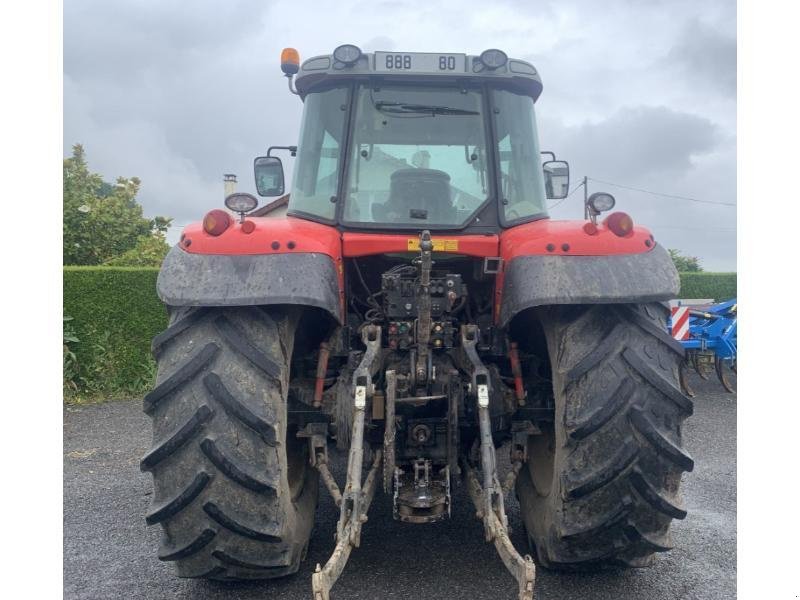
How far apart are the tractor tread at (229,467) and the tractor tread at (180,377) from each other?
0.82 feet

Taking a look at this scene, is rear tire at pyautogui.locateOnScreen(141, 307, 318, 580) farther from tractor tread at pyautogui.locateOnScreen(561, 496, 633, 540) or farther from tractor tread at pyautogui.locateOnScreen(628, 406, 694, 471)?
tractor tread at pyautogui.locateOnScreen(628, 406, 694, 471)

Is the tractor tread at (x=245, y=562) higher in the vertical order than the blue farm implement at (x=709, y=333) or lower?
lower

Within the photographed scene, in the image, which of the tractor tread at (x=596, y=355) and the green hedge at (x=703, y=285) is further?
the green hedge at (x=703, y=285)

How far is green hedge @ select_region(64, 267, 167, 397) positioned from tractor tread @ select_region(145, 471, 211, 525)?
6779 mm

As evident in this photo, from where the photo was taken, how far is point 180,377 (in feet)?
8.79

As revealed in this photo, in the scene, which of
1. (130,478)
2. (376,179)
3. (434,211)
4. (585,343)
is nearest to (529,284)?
(585,343)

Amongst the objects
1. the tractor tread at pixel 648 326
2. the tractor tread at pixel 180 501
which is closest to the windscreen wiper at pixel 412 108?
the tractor tread at pixel 648 326

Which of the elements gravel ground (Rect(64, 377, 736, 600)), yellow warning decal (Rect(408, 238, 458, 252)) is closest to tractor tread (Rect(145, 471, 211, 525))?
gravel ground (Rect(64, 377, 736, 600))

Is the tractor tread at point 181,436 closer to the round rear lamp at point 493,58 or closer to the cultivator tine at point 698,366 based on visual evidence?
the round rear lamp at point 493,58

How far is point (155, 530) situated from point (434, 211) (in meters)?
2.44

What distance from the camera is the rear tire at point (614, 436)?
8.79ft

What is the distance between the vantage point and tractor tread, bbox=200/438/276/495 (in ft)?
8.57

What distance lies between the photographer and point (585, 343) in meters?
2.80

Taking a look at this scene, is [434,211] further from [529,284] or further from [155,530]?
[155,530]
